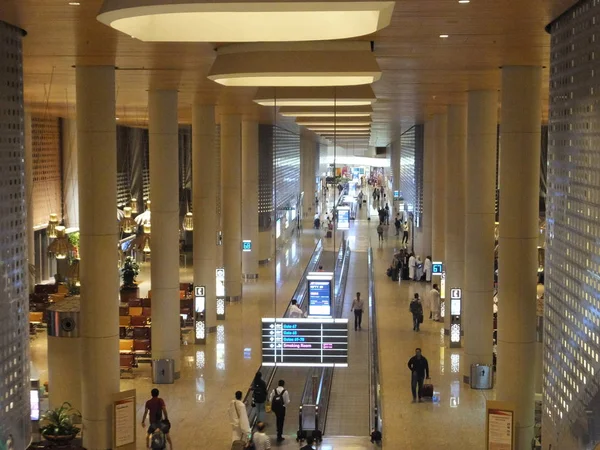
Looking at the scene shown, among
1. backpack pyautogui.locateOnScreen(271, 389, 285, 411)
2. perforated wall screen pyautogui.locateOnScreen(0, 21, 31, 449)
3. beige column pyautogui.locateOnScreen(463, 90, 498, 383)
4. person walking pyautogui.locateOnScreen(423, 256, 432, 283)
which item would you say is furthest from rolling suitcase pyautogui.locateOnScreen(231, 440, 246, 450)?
person walking pyautogui.locateOnScreen(423, 256, 432, 283)

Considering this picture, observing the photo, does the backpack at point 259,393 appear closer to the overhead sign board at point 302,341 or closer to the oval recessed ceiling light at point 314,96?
the overhead sign board at point 302,341

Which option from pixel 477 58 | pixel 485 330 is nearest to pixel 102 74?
pixel 477 58

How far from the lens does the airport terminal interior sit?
9.91 meters

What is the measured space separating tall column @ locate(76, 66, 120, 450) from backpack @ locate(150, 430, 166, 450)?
123 cm

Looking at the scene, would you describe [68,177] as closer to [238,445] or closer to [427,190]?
[427,190]

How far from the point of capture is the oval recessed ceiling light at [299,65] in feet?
34.1

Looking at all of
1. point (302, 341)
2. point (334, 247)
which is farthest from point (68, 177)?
point (334, 247)

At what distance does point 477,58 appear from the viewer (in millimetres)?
14641

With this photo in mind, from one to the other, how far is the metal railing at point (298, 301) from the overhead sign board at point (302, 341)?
1160 mm

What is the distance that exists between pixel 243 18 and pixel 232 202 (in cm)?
2642

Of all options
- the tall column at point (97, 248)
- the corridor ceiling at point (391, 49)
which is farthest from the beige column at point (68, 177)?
the tall column at point (97, 248)

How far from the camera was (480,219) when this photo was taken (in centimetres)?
2098

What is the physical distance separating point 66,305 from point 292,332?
4.05m

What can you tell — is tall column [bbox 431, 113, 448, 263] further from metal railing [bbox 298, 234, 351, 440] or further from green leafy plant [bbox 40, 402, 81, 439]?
green leafy plant [bbox 40, 402, 81, 439]
